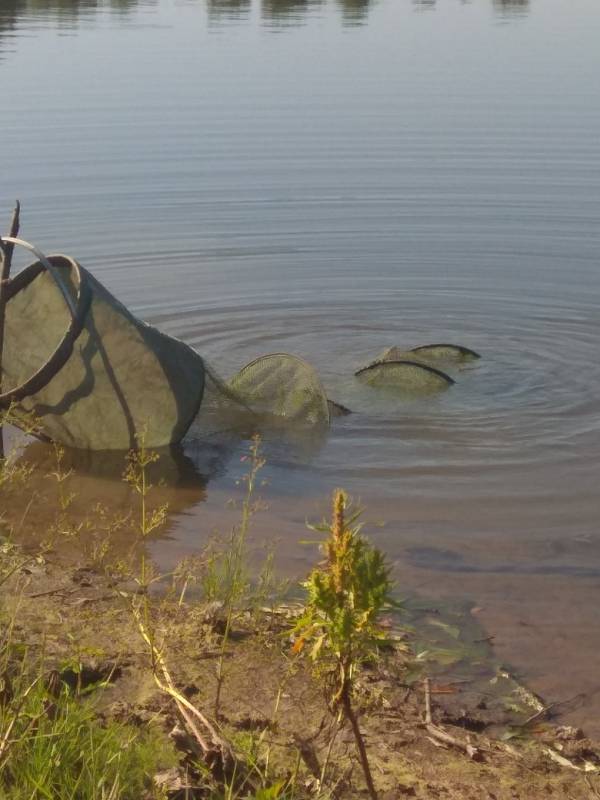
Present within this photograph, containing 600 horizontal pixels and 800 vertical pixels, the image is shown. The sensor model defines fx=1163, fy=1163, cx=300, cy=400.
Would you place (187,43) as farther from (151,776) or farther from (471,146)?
(151,776)

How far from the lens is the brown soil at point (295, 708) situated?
11.6 ft

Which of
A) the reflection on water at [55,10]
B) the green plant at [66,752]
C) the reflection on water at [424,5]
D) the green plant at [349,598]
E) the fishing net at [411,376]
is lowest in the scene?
the fishing net at [411,376]

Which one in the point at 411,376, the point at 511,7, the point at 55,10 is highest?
the point at 511,7

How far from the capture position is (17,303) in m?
6.71

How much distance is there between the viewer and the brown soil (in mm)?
3525

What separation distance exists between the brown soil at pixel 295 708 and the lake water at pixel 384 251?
0.42m

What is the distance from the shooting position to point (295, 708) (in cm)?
399

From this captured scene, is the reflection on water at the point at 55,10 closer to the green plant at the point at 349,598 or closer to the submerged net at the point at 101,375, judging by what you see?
the submerged net at the point at 101,375

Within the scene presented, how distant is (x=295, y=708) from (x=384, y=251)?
7.87 meters

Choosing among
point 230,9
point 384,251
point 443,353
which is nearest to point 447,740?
point 443,353

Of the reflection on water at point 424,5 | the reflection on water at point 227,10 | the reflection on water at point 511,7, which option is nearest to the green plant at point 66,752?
the reflection on water at point 227,10

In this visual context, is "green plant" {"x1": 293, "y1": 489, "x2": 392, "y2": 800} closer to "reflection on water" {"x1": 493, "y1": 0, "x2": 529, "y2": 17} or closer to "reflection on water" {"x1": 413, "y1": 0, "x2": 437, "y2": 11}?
"reflection on water" {"x1": 493, "y1": 0, "x2": 529, "y2": 17}

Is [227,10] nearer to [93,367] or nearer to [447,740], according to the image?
[93,367]

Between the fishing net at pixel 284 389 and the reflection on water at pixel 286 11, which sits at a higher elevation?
the reflection on water at pixel 286 11
